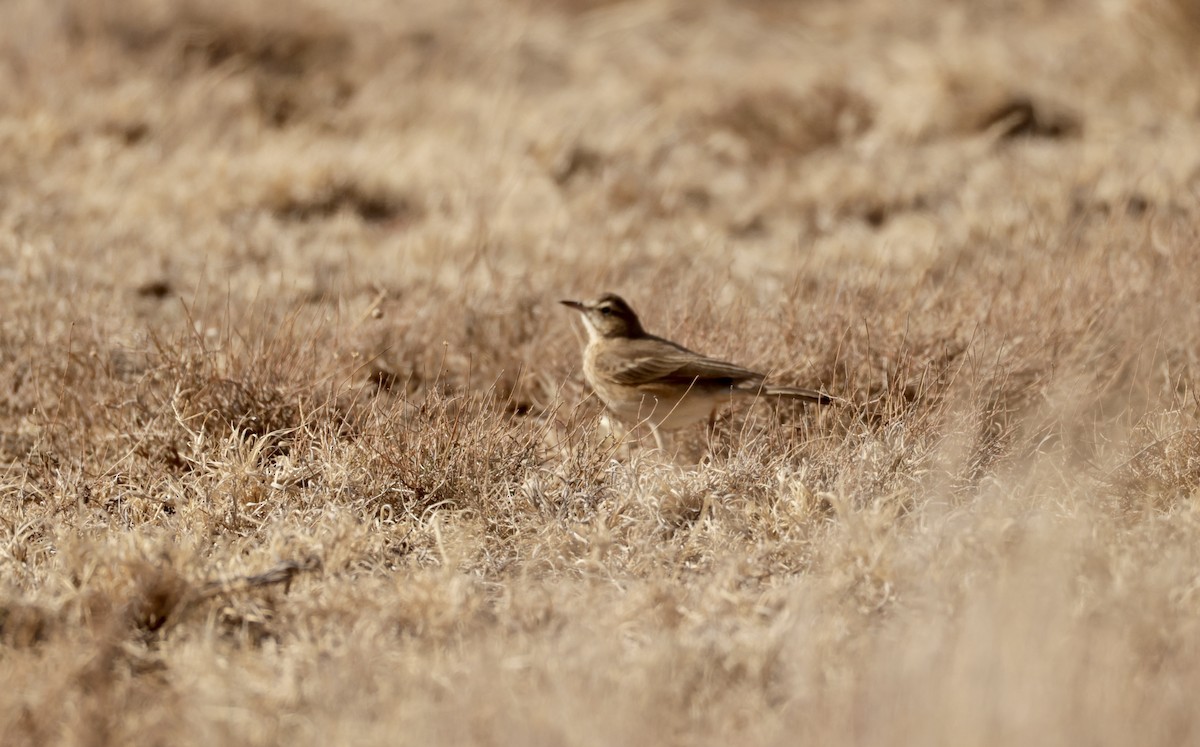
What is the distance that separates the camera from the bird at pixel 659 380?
4945 millimetres

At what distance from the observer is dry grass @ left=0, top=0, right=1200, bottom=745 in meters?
3.07

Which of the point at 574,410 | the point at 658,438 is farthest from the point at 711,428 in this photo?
the point at 574,410

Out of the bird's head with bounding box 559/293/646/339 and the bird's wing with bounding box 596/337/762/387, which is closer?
the bird's wing with bounding box 596/337/762/387

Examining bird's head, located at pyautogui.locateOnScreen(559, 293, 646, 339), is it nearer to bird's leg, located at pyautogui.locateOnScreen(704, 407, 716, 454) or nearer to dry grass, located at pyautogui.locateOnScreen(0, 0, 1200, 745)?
dry grass, located at pyautogui.locateOnScreen(0, 0, 1200, 745)

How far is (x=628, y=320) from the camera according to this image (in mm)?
5332

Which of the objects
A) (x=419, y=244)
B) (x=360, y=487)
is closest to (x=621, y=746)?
(x=360, y=487)

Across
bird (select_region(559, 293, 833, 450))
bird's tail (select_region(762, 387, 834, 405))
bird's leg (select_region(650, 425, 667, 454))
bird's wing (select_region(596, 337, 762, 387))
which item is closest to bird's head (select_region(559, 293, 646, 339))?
bird (select_region(559, 293, 833, 450))

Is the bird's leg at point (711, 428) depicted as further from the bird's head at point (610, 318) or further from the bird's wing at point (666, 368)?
the bird's head at point (610, 318)

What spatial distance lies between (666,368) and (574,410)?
0.62m

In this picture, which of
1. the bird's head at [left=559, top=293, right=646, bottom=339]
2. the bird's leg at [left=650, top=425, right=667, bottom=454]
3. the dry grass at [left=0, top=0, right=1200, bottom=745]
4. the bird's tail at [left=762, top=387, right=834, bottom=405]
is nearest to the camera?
the dry grass at [left=0, top=0, right=1200, bottom=745]

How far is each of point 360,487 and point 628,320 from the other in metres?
1.52

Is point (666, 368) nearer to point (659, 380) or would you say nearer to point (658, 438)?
point (659, 380)

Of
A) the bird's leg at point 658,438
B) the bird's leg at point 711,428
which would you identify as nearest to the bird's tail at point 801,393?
the bird's leg at point 711,428

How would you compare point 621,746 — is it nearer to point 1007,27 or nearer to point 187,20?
point 187,20
